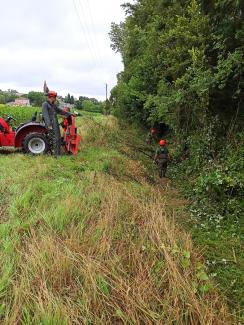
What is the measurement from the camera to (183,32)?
10.6m

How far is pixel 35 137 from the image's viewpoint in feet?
33.0

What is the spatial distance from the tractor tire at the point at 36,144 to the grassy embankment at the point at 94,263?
11.7 feet

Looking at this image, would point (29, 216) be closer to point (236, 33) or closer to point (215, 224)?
point (215, 224)

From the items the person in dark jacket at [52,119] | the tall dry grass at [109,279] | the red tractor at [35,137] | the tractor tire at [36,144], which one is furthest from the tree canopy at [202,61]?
the tall dry grass at [109,279]

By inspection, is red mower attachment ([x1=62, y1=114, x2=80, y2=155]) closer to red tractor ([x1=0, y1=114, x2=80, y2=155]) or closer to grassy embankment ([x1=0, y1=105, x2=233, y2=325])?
red tractor ([x1=0, y1=114, x2=80, y2=155])

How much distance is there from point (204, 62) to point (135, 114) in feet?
46.2

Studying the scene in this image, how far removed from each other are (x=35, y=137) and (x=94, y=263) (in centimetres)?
659

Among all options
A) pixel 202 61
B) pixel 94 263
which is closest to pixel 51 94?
pixel 202 61

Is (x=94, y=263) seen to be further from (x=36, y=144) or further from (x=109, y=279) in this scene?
(x=36, y=144)

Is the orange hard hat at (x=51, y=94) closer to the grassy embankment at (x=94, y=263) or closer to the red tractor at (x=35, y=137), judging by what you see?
the red tractor at (x=35, y=137)

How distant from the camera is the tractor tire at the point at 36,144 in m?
10.0

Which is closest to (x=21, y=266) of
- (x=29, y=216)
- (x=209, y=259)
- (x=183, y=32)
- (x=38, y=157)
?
(x=29, y=216)

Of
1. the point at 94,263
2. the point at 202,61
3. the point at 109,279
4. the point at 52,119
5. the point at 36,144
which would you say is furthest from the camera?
the point at 36,144

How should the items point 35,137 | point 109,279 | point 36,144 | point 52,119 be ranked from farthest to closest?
point 36,144 < point 35,137 < point 52,119 < point 109,279
